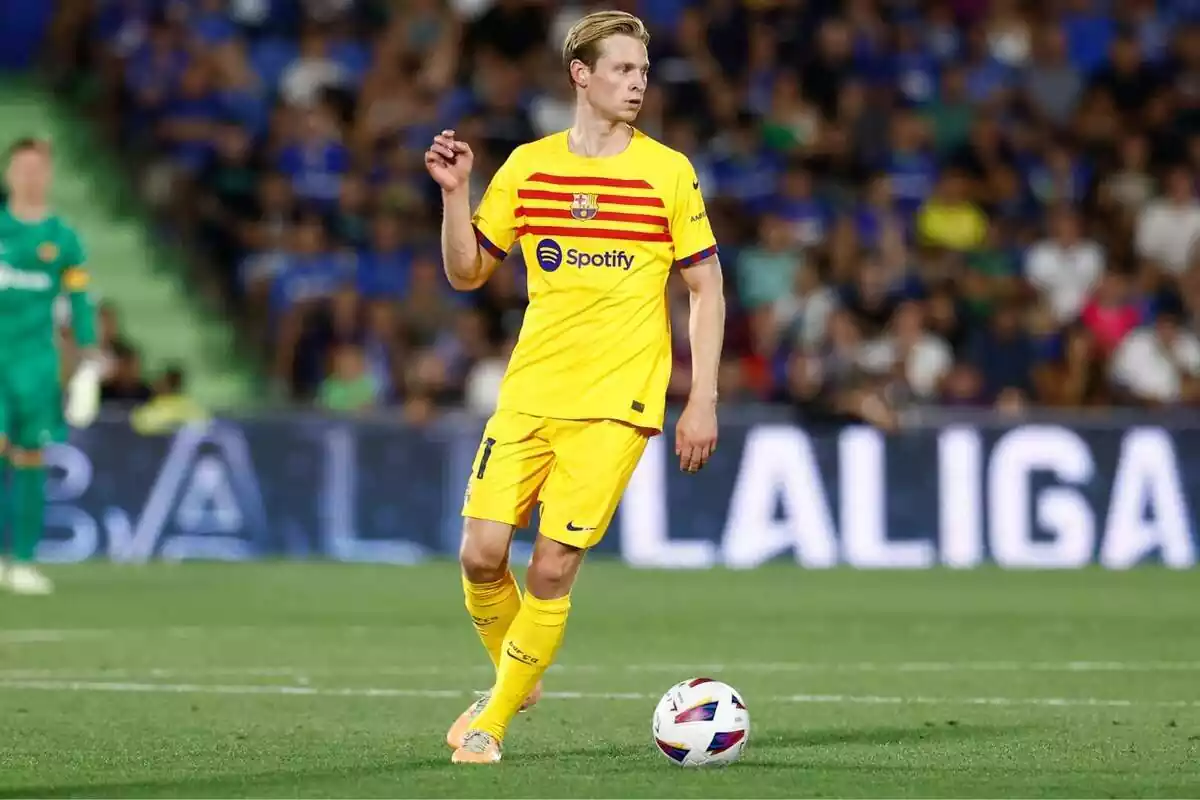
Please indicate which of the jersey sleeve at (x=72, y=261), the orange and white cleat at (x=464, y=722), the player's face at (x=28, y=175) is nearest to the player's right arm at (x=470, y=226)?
the orange and white cleat at (x=464, y=722)

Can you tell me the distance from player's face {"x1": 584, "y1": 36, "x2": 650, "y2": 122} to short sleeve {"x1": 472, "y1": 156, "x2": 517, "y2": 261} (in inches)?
14.3

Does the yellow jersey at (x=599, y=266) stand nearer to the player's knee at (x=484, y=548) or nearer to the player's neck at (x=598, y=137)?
the player's neck at (x=598, y=137)

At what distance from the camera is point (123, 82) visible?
20.8 meters

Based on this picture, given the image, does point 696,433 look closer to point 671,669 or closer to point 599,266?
point 599,266

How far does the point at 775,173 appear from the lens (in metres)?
19.8

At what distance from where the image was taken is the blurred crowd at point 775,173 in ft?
58.5

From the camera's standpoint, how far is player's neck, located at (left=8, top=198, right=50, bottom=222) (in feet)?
44.0

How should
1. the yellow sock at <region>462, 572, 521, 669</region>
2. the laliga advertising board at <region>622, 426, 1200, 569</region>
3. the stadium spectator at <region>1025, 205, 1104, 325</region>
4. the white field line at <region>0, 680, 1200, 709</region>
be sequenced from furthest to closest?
the stadium spectator at <region>1025, 205, 1104, 325</region>
the laliga advertising board at <region>622, 426, 1200, 569</region>
the white field line at <region>0, 680, 1200, 709</region>
the yellow sock at <region>462, 572, 521, 669</region>

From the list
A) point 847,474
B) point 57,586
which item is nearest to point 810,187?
point 847,474

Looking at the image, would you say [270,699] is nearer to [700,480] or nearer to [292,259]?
[700,480]

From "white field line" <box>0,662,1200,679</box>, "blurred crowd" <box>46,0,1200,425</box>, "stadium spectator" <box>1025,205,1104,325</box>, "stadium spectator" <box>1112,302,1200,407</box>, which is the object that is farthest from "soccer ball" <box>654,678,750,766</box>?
"stadium spectator" <box>1025,205,1104,325</box>

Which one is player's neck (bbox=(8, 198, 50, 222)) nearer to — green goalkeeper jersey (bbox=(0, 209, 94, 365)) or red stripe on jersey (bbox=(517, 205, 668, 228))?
green goalkeeper jersey (bbox=(0, 209, 94, 365))

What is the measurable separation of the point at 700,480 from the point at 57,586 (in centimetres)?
459

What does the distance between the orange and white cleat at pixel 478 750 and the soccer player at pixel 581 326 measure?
79mm
